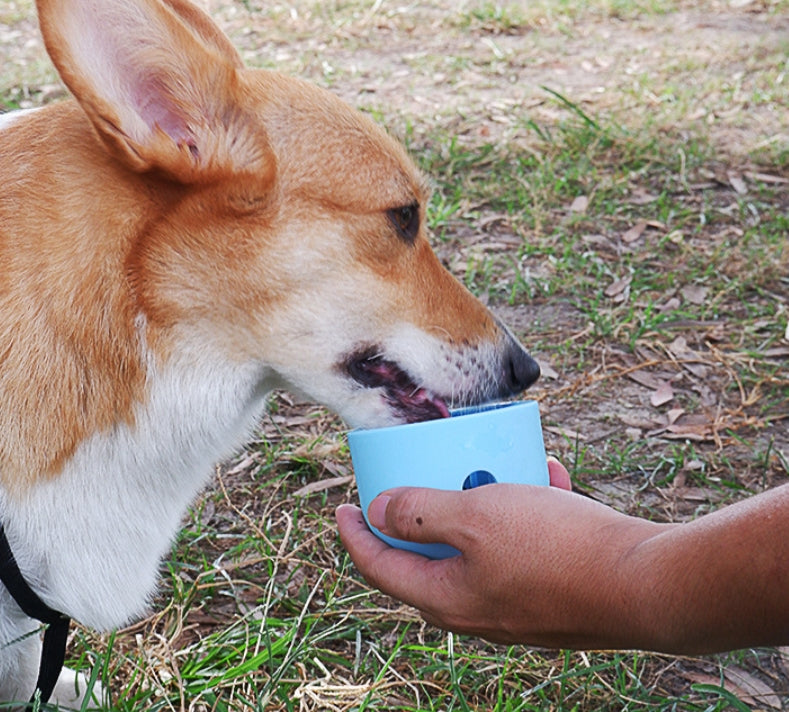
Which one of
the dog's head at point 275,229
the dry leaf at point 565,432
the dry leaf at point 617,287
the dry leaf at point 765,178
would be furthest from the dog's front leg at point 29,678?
the dry leaf at point 765,178

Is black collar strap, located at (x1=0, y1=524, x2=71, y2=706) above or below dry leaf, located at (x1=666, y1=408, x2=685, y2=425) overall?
above

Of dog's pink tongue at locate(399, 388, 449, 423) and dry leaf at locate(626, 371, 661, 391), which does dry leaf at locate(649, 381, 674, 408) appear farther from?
dog's pink tongue at locate(399, 388, 449, 423)

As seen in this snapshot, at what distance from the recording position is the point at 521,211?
443 cm

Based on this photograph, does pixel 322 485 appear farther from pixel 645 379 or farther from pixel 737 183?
pixel 737 183

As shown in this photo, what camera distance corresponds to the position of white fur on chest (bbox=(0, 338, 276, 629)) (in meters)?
1.82

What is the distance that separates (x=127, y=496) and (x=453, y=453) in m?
0.66

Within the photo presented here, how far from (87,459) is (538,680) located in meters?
1.11

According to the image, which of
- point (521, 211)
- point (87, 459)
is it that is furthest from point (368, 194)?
point (521, 211)

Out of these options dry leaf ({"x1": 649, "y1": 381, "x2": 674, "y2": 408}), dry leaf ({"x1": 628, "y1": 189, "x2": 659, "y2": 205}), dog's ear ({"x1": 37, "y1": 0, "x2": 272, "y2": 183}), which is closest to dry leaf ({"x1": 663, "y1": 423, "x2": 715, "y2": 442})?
dry leaf ({"x1": 649, "y1": 381, "x2": 674, "y2": 408})

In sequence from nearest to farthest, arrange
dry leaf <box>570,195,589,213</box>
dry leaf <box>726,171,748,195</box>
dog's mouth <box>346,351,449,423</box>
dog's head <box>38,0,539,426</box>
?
dog's head <box>38,0,539,426</box>
dog's mouth <box>346,351,449,423</box>
dry leaf <box>570,195,589,213</box>
dry leaf <box>726,171,748,195</box>

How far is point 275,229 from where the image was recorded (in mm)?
1862

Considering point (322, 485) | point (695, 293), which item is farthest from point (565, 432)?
point (695, 293)

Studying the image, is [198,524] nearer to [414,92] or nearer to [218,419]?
[218,419]

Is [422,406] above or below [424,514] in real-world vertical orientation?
below
